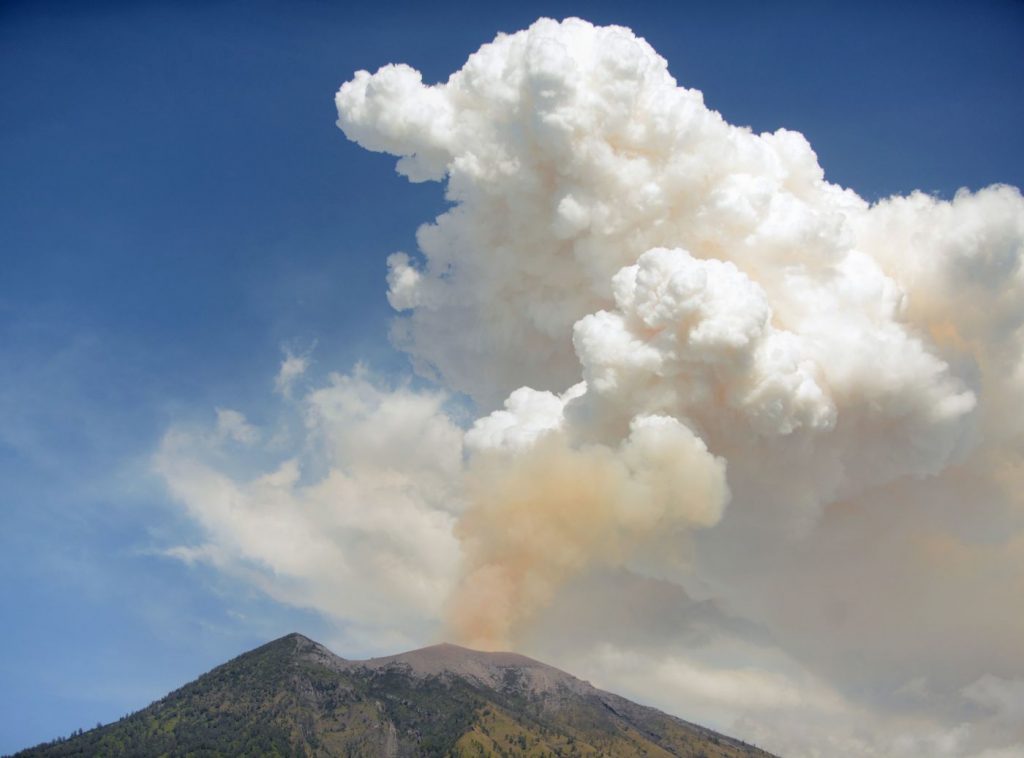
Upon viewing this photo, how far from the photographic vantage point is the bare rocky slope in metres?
138

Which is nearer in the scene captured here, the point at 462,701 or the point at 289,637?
the point at 462,701

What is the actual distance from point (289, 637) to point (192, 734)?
35.8 meters

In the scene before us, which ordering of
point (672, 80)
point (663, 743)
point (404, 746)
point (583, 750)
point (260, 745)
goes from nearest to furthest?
point (672, 80)
point (260, 745)
point (404, 746)
point (583, 750)
point (663, 743)

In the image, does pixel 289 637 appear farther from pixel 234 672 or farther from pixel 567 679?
pixel 567 679

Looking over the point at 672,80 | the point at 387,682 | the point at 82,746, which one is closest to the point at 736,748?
the point at 387,682

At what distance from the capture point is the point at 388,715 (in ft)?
487

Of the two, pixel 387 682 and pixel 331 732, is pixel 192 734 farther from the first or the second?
pixel 387 682

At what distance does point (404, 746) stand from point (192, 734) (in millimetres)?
33016

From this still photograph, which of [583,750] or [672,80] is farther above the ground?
[672,80]

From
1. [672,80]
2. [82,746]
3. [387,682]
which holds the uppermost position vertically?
[672,80]

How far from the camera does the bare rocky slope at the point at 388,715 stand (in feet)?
454

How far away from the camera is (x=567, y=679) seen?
182 meters

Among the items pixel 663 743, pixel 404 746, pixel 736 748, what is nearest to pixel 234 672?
pixel 404 746

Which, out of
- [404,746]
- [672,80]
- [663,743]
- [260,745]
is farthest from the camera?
[663,743]
